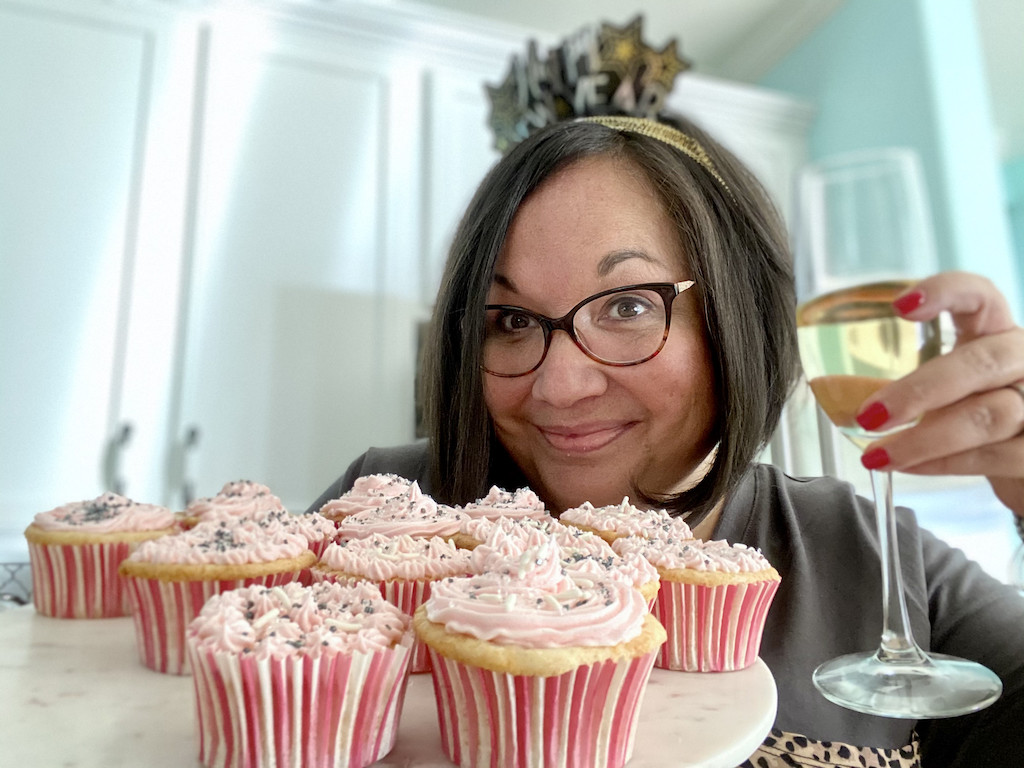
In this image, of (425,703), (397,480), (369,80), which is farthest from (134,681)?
(369,80)

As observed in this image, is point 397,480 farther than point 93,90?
No

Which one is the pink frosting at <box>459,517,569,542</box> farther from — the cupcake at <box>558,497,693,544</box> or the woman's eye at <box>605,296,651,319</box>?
the woman's eye at <box>605,296,651,319</box>

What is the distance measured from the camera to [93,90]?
2717 millimetres

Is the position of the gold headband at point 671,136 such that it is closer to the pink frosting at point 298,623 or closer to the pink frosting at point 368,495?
the pink frosting at point 368,495

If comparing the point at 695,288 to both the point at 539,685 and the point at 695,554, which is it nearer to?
the point at 695,554

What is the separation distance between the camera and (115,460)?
2557mm

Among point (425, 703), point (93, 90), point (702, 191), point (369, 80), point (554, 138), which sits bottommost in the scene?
point (425, 703)

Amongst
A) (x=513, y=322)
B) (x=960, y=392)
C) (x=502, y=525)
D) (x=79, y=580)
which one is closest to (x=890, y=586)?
(x=960, y=392)

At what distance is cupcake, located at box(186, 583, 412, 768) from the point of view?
0.61 metres

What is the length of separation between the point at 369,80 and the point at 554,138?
7.19ft

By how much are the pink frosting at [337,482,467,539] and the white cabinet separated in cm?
164

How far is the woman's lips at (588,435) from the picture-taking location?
3.91 ft

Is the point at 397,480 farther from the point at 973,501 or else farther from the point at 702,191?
the point at 973,501

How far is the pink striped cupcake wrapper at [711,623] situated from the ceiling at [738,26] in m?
3.46
